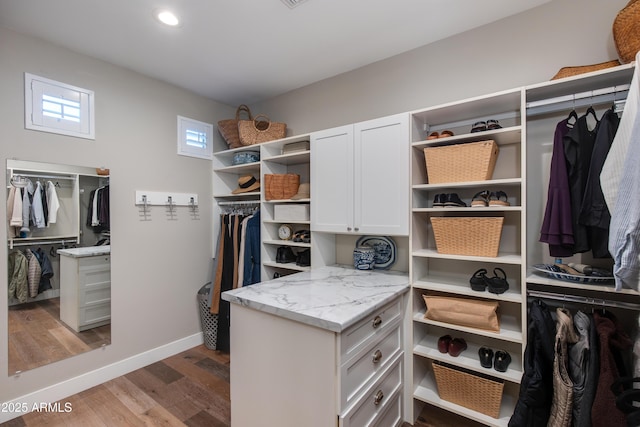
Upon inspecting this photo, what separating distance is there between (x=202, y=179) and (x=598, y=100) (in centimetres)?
317

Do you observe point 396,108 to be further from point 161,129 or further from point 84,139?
point 84,139

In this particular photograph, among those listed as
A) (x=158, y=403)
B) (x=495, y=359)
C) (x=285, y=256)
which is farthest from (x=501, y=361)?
(x=158, y=403)

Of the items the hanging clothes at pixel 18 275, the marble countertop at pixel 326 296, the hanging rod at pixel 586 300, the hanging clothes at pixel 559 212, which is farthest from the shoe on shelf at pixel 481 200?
the hanging clothes at pixel 18 275

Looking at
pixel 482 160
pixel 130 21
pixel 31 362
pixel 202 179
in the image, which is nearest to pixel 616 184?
pixel 482 160

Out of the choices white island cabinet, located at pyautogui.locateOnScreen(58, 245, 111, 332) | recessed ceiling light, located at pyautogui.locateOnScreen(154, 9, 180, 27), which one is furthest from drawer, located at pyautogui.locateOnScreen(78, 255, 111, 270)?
recessed ceiling light, located at pyautogui.locateOnScreen(154, 9, 180, 27)

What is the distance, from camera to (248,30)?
6.57ft

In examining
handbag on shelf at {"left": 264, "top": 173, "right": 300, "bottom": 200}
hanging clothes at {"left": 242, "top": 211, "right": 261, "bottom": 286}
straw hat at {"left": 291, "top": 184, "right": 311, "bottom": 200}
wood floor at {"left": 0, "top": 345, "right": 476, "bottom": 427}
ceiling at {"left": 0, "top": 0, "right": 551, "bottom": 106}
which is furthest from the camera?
hanging clothes at {"left": 242, "top": 211, "right": 261, "bottom": 286}

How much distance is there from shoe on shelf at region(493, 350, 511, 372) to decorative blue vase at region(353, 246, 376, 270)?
3.14 feet

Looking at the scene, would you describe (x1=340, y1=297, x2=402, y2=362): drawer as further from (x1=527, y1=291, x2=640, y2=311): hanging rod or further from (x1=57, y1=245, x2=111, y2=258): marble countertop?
(x1=57, y1=245, x2=111, y2=258): marble countertop

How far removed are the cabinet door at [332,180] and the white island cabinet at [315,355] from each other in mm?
611

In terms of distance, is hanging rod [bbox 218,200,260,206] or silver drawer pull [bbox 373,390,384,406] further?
hanging rod [bbox 218,200,260,206]

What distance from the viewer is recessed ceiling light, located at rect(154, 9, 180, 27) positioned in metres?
1.81

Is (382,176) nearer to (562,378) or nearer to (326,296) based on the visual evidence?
(326,296)

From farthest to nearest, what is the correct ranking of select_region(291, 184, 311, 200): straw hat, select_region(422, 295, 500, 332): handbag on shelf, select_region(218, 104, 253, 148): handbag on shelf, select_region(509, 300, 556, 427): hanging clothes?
1. select_region(218, 104, 253, 148): handbag on shelf
2. select_region(291, 184, 311, 200): straw hat
3. select_region(422, 295, 500, 332): handbag on shelf
4. select_region(509, 300, 556, 427): hanging clothes
